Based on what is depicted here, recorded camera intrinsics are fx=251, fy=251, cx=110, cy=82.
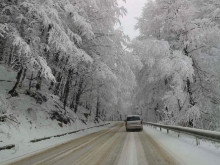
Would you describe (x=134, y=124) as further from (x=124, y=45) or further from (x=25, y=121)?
(x=25, y=121)

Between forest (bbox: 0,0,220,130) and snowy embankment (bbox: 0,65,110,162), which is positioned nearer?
snowy embankment (bbox: 0,65,110,162)

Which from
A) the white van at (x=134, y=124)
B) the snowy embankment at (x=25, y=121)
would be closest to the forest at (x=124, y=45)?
the snowy embankment at (x=25, y=121)

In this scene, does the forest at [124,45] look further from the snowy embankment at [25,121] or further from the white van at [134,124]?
the white van at [134,124]

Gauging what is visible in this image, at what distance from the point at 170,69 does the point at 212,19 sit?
5787 millimetres

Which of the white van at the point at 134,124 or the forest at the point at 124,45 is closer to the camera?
the forest at the point at 124,45

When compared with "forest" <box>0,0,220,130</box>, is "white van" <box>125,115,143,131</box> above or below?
below

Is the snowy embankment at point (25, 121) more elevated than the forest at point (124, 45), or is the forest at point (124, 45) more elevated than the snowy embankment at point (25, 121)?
the forest at point (124, 45)

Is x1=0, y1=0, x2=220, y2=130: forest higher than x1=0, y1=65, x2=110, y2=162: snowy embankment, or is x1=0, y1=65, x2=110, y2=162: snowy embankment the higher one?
x1=0, y1=0, x2=220, y2=130: forest

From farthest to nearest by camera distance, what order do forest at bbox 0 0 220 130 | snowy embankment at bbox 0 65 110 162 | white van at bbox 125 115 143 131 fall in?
white van at bbox 125 115 143 131, forest at bbox 0 0 220 130, snowy embankment at bbox 0 65 110 162

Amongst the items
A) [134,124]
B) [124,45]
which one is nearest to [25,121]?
[124,45]

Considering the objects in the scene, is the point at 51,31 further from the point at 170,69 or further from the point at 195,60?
the point at 195,60

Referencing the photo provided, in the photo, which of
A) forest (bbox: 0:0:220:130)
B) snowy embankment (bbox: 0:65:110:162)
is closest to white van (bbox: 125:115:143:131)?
forest (bbox: 0:0:220:130)

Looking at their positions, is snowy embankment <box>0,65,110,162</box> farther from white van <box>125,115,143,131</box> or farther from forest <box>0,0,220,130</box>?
white van <box>125,115,143,131</box>

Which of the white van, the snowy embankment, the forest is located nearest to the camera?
the snowy embankment
